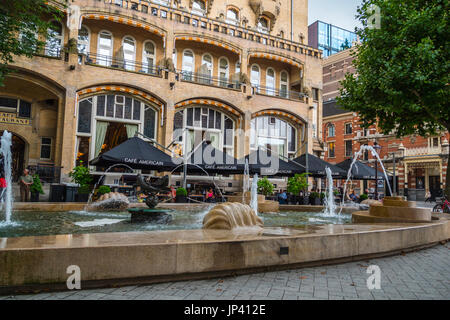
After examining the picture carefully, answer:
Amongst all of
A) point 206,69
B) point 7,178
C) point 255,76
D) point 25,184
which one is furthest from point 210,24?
point 7,178

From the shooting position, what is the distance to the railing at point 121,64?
66.0 feet

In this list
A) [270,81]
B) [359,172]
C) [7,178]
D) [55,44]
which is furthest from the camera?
[270,81]

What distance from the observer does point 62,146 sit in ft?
58.2

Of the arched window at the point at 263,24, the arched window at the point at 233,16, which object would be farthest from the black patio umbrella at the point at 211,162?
the arched window at the point at 263,24

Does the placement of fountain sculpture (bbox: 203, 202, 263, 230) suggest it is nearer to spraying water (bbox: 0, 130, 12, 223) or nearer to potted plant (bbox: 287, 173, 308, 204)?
spraying water (bbox: 0, 130, 12, 223)

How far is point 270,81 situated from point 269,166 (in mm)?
12429

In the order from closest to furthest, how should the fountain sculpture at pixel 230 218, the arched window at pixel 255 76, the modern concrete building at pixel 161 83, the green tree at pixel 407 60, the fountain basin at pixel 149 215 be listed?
1. the fountain sculpture at pixel 230 218
2. the fountain basin at pixel 149 215
3. the green tree at pixel 407 60
4. the modern concrete building at pixel 161 83
5. the arched window at pixel 255 76

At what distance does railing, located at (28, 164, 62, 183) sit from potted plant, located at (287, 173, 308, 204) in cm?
1237

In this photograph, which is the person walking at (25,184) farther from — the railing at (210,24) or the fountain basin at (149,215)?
the railing at (210,24)

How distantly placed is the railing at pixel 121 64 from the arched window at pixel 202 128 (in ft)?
10.8

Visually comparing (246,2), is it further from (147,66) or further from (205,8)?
(147,66)

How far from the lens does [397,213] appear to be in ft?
25.9

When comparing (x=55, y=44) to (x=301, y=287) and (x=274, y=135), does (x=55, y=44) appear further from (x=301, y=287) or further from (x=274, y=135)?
(x=301, y=287)

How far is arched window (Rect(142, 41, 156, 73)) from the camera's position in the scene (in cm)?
2182
